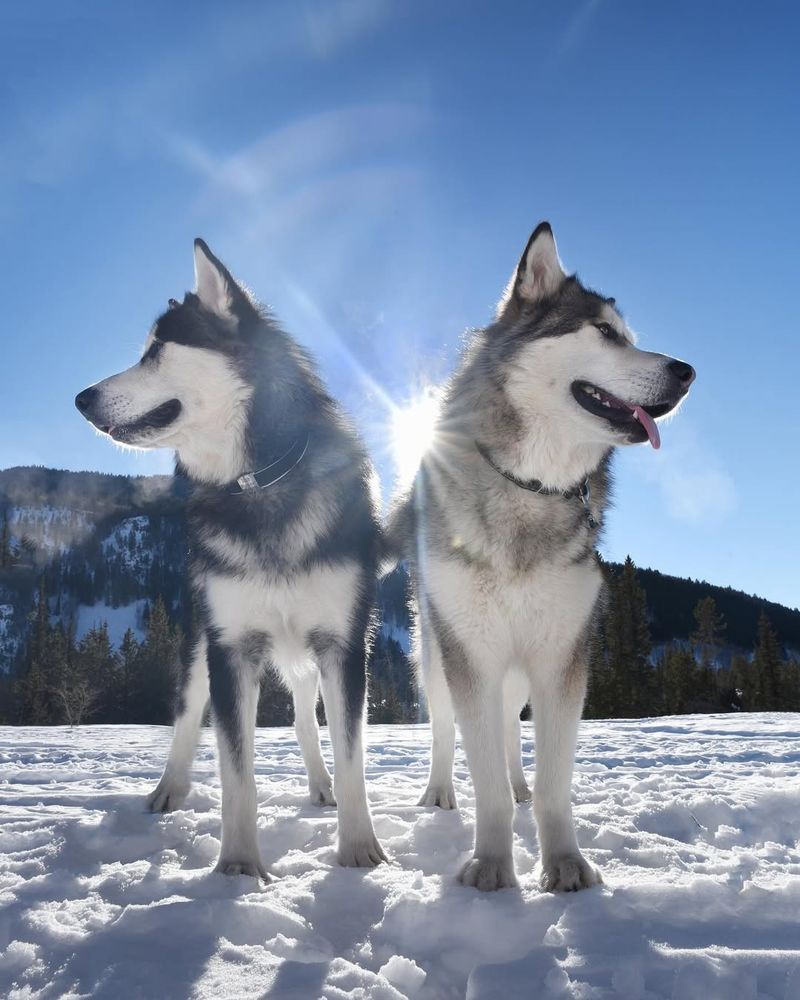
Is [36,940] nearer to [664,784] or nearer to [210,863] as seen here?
[210,863]

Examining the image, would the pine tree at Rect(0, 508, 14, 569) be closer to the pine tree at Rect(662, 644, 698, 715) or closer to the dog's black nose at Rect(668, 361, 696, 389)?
the pine tree at Rect(662, 644, 698, 715)

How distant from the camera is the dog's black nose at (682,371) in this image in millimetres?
2979

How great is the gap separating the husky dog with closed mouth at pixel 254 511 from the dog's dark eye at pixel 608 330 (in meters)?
1.44

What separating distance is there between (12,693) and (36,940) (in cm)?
7216

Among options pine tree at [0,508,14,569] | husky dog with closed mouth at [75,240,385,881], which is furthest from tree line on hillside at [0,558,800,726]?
pine tree at [0,508,14,569]

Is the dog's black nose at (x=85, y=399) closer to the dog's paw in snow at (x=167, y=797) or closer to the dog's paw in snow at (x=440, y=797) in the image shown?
the dog's paw in snow at (x=167, y=797)

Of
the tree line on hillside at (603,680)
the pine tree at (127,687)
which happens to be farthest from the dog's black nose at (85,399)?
the pine tree at (127,687)

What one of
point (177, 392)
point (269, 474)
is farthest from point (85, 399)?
point (269, 474)

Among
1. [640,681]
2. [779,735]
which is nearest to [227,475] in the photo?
[779,735]

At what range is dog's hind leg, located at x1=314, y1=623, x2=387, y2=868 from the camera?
310 centimetres

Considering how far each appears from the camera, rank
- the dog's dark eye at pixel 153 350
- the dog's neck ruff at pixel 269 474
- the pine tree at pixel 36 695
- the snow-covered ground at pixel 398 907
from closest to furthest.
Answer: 1. the snow-covered ground at pixel 398 907
2. the dog's neck ruff at pixel 269 474
3. the dog's dark eye at pixel 153 350
4. the pine tree at pixel 36 695

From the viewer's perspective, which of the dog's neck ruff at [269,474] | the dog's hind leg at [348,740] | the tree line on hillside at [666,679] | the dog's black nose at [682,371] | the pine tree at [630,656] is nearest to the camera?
the dog's black nose at [682,371]

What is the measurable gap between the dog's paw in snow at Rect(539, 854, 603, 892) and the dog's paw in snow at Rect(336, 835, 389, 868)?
0.77 meters

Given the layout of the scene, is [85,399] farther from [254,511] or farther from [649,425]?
[649,425]
